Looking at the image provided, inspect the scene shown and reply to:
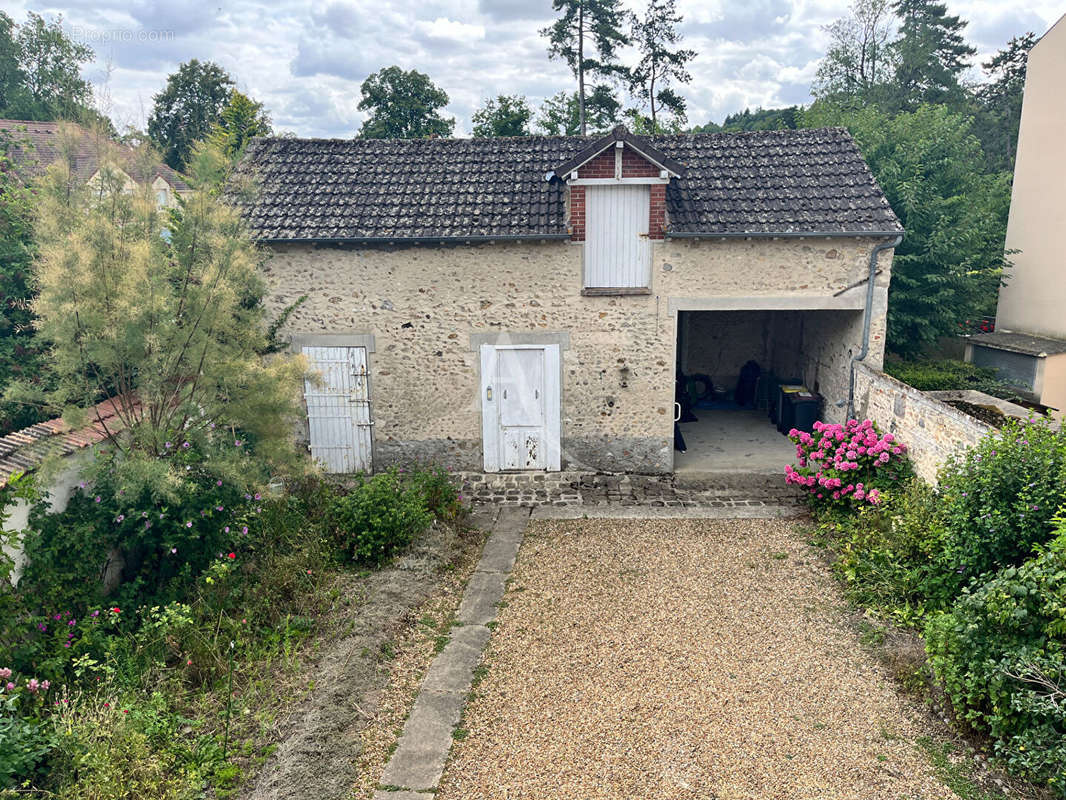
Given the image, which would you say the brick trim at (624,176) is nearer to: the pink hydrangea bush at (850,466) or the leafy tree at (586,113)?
the pink hydrangea bush at (850,466)

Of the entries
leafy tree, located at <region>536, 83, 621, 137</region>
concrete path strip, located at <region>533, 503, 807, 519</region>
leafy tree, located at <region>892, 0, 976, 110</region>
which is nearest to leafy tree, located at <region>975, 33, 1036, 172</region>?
leafy tree, located at <region>892, 0, 976, 110</region>

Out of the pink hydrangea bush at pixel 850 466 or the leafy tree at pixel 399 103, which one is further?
the leafy tree at pixel 399 103

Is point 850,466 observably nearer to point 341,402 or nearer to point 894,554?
point 894,554

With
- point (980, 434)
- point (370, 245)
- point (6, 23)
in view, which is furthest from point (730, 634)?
point (6, 23)

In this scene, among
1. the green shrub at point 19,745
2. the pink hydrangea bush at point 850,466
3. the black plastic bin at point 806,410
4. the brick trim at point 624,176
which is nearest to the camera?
the green shrub at point 19,745

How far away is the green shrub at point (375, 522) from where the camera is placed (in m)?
8.09

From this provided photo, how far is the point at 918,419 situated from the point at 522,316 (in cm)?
547

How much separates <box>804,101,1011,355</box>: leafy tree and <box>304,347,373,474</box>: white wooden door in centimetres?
1000

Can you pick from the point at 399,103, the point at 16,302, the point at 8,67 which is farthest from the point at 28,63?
the point at 16,302

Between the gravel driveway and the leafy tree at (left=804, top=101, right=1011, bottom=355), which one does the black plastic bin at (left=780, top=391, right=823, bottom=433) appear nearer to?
the leafy tree at (left=804, top=101, right=1011, bottom=355)

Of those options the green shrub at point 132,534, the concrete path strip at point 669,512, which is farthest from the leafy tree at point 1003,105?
the green shrub at point 132,534

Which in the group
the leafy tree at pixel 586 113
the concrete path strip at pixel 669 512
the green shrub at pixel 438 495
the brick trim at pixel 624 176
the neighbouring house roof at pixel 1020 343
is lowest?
the concrete path strip at pixel 669 512

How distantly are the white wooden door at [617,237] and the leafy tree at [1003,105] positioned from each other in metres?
28.5

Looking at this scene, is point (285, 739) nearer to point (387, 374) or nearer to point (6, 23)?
point (387, 374)
